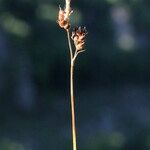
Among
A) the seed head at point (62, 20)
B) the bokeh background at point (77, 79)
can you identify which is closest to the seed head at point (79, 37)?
the seed head at point (62, 20)

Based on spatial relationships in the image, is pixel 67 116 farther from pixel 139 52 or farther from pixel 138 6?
pixel 138 6

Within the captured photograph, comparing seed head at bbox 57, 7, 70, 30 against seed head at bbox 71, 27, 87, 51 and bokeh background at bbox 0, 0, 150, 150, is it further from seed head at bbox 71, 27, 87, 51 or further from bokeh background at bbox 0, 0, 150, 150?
bokeh background at bbox 0, 0, 150, 150

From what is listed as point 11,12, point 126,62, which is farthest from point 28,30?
point 126,62

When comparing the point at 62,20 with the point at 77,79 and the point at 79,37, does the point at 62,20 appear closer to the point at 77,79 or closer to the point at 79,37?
the point at 79,37

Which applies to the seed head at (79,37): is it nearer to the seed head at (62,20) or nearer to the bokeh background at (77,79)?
the seed head at (62,20)

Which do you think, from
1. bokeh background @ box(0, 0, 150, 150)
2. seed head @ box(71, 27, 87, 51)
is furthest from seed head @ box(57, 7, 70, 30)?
bokeh background @ box(0, 0, 150, 150)
